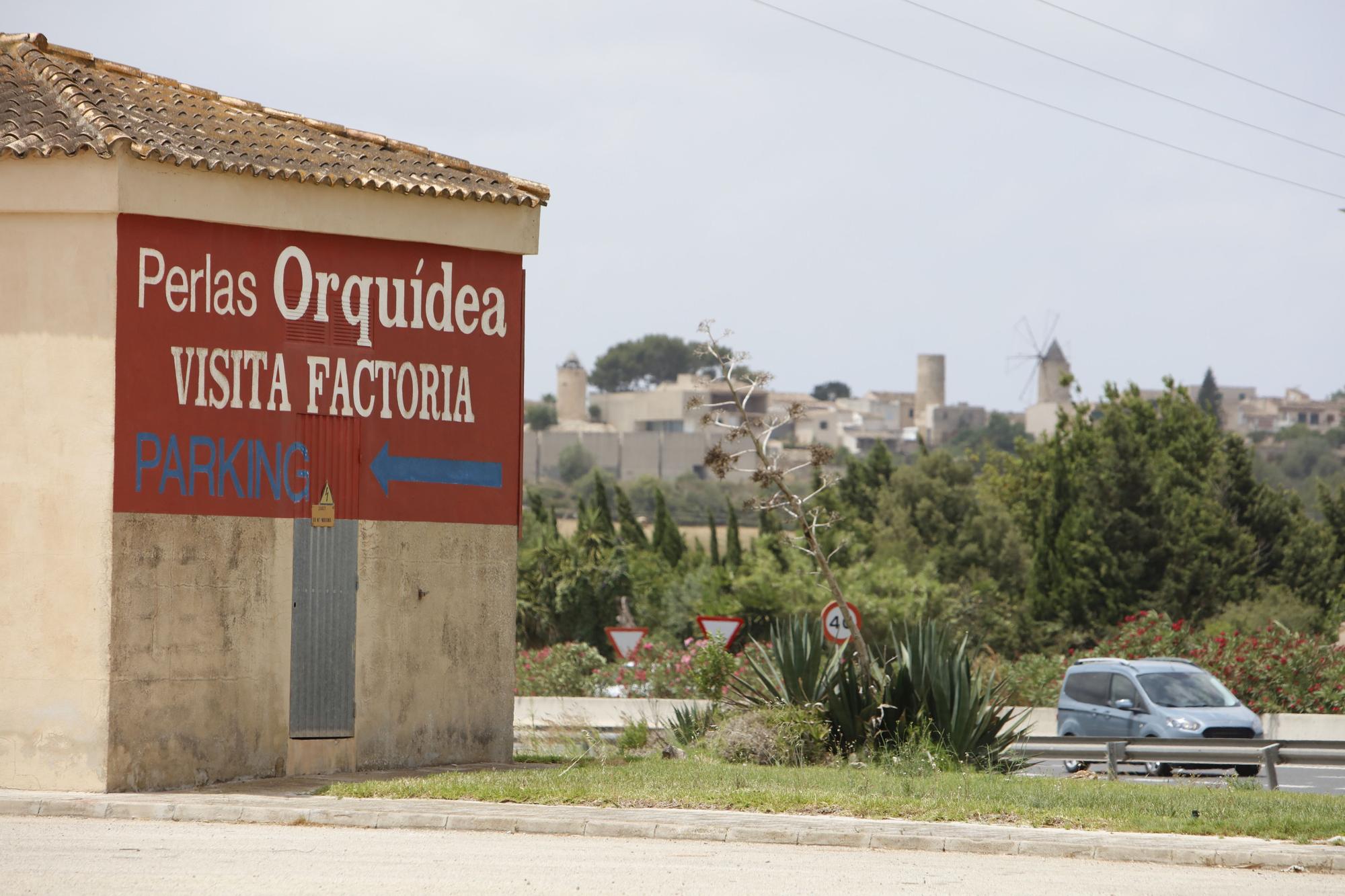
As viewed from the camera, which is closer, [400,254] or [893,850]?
[893,850]

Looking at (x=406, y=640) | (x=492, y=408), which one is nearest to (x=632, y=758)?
(x=406, y=640)

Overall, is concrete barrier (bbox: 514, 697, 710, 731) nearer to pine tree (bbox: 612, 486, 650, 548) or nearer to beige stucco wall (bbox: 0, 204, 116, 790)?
beige stucco wall (bbox: 0, 204, 116, 790)

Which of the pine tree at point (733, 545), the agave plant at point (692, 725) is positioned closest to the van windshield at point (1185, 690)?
the agave plant at point (692, 725)

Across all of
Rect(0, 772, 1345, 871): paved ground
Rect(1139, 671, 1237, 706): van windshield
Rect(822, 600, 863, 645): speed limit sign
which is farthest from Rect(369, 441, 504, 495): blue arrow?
Rect(1139, 671, 1237, 706): van windshield

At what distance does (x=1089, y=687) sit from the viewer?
23.0m

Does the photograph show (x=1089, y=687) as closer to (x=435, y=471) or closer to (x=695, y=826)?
(x=435, y=471)

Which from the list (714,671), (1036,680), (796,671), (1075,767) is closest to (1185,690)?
(1075,767)

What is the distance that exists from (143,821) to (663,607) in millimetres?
33301

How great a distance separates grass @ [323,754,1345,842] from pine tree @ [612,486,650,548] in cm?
4191

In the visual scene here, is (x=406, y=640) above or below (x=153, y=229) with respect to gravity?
A: below

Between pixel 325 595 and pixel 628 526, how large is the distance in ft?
144

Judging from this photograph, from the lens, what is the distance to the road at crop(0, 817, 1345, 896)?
948 cm

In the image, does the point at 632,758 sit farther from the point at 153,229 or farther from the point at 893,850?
the point at 153,229

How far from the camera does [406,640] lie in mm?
15430
